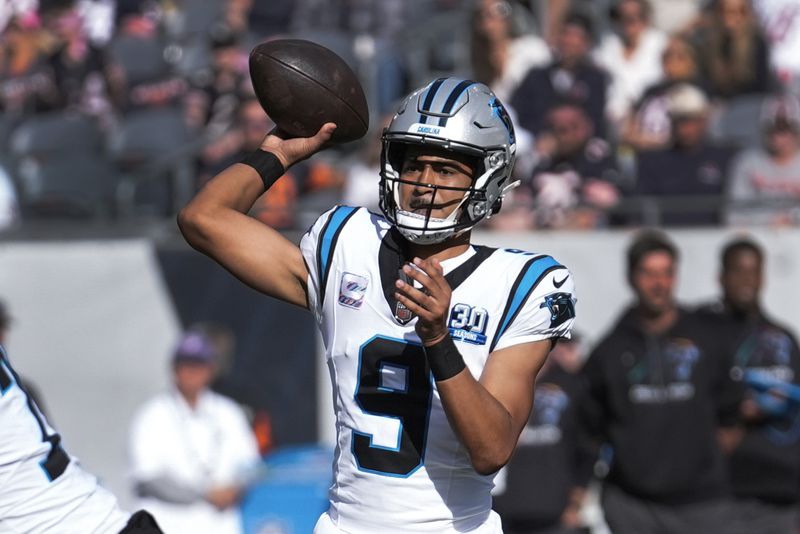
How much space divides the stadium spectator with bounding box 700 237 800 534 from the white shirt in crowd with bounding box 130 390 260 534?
2.55m

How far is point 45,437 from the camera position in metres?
3.89

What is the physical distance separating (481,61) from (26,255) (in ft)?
11.2

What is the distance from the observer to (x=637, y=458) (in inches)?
267

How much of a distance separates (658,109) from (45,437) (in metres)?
6.37

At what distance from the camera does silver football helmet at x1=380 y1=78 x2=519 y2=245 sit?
11.5 feet

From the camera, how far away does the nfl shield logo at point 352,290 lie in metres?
3.58

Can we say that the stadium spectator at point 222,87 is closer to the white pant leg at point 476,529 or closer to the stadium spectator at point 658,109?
the stadium spectator at point 658,109

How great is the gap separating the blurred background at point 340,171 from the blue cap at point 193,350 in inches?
17.8

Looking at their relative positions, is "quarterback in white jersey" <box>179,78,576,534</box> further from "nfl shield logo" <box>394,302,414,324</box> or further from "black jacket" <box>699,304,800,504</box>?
"black jacket" <box>699,304,800,504</box>

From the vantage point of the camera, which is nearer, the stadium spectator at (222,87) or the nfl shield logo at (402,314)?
the nfl shield logo at (402,314)

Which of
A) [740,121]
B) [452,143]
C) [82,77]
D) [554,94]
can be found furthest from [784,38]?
[452,143]

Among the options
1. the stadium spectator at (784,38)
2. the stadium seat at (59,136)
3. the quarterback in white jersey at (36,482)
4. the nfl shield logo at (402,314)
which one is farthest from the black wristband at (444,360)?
the stadium seat at (59,136)

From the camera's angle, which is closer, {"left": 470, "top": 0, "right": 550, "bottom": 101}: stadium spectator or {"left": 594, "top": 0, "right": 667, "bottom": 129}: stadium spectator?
{"left": 470, "top": 0, "right": 550, "bottom": 101}: stadium spectator

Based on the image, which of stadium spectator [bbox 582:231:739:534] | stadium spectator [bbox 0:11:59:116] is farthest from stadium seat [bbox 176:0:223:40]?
stadium spectator [bbox 582:231:739:534]
